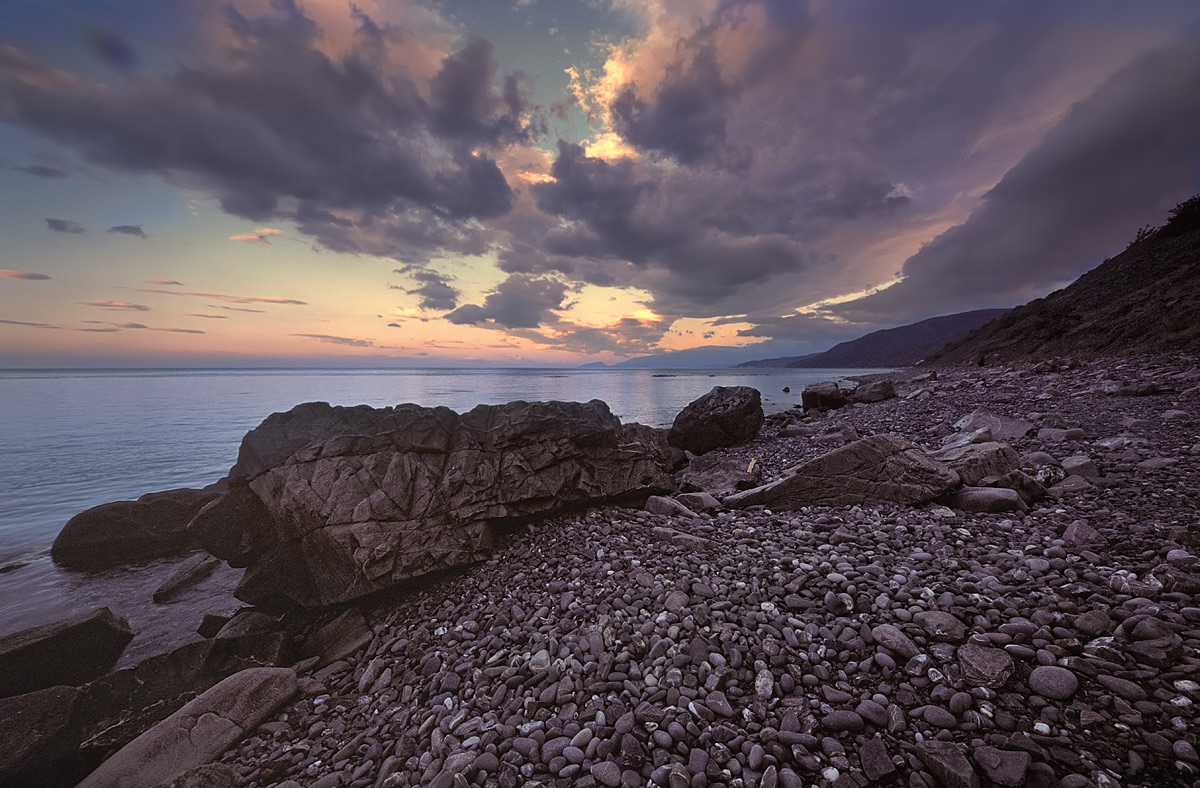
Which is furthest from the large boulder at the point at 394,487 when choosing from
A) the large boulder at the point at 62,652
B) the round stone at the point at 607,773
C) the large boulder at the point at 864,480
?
the round stone at the point at 607,773

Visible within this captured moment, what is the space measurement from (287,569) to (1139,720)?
1104 cm

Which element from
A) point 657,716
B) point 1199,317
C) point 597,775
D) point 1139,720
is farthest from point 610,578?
point 1199,317

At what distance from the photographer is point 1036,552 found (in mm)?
5434

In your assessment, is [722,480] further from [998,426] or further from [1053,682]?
[1053,682]

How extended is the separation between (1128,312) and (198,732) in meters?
56.0

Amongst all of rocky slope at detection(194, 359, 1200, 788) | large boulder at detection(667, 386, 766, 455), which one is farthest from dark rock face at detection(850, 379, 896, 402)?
rocky slope at detection(194, 359, 1200, 788)

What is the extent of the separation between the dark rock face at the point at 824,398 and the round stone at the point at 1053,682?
30176mm

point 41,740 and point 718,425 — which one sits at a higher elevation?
point 718,425

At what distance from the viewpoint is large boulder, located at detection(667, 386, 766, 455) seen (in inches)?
758

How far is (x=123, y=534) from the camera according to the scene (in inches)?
437

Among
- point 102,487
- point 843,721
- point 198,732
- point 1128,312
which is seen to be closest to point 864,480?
point 843,721

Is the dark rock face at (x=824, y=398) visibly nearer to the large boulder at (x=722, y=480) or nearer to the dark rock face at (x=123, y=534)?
the large boulder at (x=722, y=480)

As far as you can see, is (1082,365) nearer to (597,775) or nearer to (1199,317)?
(1199,317)

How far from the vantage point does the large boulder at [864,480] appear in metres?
7.77
